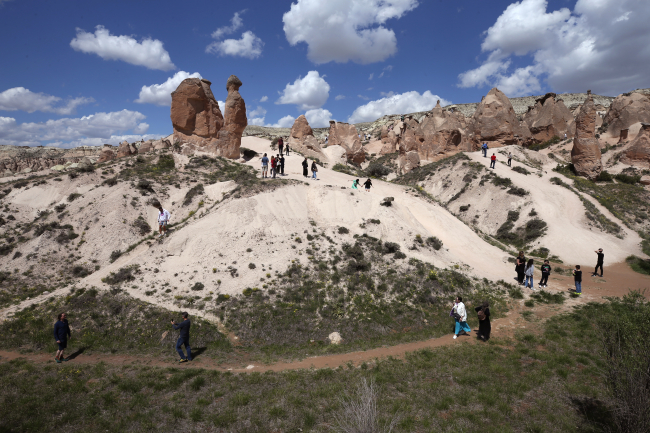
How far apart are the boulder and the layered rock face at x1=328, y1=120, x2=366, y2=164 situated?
8.04m

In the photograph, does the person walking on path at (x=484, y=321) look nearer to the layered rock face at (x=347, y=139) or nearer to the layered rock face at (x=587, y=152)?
the layered rock face at (x=587, y=152)

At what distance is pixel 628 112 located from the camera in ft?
137

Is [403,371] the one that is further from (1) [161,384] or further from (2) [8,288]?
(2) [8,288]

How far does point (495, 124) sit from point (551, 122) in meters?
12.6

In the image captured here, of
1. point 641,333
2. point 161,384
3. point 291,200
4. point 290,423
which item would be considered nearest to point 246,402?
point 290,423

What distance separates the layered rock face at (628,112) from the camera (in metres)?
41.1

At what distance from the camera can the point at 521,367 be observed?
9781 millimetres

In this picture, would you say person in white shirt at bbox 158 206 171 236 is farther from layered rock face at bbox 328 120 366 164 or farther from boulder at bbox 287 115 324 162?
layered rock face at bbox 328 120 366 164

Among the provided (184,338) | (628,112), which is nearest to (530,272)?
(184,338)

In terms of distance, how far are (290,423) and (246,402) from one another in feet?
5.02

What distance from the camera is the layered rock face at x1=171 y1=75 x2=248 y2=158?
28359 millimetres

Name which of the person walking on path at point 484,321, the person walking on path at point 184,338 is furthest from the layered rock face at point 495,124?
the person walking on path at point 184,338

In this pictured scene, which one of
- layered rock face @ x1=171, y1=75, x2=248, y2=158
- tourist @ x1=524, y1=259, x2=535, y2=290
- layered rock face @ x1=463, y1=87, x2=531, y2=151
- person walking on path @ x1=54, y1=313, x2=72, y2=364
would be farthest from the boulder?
person walking on path @ x1=54, y1=313, x2=72, y2=364

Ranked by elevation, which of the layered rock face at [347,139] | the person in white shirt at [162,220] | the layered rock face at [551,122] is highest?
the layered rock face at [551,122]
